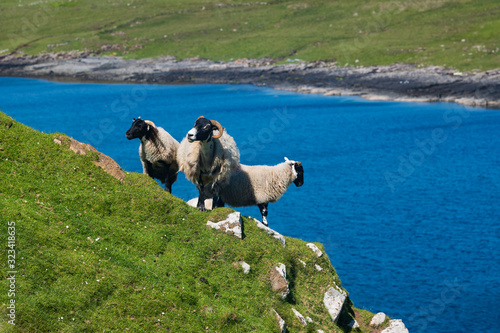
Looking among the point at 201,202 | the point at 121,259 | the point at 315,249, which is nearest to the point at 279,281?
the point at 315,249

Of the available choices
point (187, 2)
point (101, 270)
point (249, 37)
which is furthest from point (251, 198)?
point (187, 2)

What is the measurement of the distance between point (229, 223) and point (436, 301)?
724 inches

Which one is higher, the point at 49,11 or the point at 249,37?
the point at 49,11

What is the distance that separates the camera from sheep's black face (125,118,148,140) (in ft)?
69.1

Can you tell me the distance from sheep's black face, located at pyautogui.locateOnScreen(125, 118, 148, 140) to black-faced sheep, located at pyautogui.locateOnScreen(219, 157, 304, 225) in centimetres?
391

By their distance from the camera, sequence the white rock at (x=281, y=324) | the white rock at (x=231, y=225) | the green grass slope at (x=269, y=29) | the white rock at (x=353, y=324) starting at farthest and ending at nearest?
the green grass slope at (x=269, y=29) → the white rock at (x=353, y=324) → the white rock at (x=231, y=225) → the white rock at (x=281, y=324)

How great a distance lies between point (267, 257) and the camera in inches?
707

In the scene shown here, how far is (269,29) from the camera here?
14425 centimetres

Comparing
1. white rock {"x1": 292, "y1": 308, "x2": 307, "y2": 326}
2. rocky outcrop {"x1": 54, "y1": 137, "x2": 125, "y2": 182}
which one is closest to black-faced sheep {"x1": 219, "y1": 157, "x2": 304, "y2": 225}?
rocky outcrop {"x1": 54, "y1": 137, "x2": 125, "y2": 182}

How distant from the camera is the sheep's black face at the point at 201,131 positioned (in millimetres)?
19469

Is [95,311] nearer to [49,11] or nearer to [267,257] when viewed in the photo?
[267,257]

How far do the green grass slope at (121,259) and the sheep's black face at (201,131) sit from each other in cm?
220

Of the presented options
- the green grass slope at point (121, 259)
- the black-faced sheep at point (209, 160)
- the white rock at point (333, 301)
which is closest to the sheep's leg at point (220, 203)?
the black-faced sheep at point (209, 160)

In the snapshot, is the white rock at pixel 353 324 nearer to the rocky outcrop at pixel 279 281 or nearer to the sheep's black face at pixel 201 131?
the rocky outcrop at pixel 279 281
